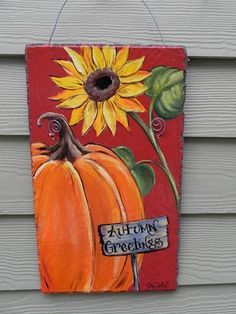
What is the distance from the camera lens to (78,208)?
856 mm

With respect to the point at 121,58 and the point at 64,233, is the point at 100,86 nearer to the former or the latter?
the point at 121,58

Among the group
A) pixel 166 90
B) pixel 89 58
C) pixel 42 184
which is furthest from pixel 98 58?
pixel 42 184

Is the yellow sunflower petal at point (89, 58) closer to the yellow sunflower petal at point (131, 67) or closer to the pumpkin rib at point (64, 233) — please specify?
the yellow sunflower petal at point (131, 67)

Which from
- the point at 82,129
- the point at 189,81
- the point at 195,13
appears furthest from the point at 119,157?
the point at 195,13

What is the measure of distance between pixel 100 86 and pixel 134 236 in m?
0.29

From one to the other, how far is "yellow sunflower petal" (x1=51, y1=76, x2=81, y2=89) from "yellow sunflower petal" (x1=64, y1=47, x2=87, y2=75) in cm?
2

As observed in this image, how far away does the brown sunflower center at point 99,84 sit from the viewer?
81 centimetres

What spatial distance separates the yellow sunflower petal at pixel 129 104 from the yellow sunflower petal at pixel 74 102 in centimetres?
6

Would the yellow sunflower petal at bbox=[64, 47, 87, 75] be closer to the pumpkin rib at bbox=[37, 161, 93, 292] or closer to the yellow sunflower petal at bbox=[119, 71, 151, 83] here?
the yellow sunflower petal at bbox=[119, 71, 151, 83]

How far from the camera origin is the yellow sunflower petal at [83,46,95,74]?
80cm

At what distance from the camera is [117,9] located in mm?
827

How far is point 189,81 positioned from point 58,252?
1.32 feet

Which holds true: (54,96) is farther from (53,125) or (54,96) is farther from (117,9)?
(117,9)
